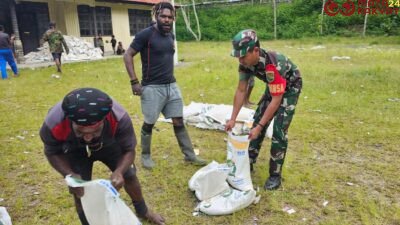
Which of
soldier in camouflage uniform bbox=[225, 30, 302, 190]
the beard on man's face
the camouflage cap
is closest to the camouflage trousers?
soldier in camouflage uniform bbox=[225, 30, 302, 190]

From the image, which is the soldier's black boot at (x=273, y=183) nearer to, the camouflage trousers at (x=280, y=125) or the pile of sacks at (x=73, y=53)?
the camouflage trousers at (x=280, y=125)

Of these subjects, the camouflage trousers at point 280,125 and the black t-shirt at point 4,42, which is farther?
the black t-shirt at point 4,42

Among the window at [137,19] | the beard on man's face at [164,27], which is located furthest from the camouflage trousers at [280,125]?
the window at [137,19]

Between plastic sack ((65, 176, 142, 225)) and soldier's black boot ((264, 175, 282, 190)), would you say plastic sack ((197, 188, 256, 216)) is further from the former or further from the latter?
plastic sack ((65, 176, 142, 225))

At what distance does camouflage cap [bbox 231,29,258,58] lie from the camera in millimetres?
2791

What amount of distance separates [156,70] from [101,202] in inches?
75.5

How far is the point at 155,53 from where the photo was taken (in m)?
3.59

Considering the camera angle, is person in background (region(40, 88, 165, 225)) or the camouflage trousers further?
the camouflage trousers

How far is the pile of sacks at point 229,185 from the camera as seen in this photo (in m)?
2.94

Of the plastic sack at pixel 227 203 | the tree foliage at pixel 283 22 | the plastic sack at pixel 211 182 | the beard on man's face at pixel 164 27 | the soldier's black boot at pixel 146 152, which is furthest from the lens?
the tree foliage at pixel 283 22

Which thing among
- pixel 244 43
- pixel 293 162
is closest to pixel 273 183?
pixel 293 162

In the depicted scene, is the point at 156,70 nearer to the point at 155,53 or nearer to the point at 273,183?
the point at 155,53

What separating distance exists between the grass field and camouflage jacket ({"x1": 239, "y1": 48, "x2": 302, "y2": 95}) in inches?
38.6

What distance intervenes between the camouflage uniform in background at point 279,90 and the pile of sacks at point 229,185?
1.12ft
